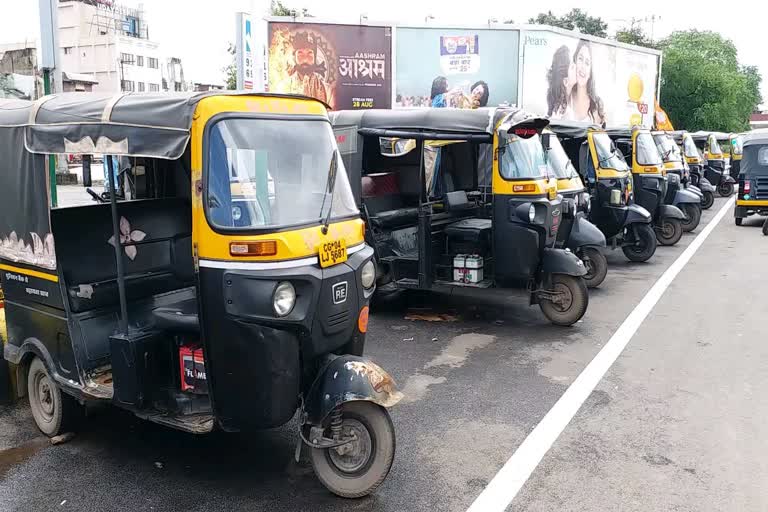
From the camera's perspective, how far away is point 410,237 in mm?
9258

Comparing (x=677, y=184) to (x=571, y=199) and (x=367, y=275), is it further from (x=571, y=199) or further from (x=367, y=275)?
(x=367, y=275)

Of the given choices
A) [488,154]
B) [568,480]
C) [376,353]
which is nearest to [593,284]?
[488,154]

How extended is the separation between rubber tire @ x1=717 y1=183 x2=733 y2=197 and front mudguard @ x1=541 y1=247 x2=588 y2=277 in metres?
21.4

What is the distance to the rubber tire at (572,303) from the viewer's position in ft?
26.1

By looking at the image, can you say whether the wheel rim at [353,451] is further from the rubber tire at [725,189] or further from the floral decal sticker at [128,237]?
the rubber tire at [725,189]

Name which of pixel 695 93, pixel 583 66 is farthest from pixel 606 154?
pixel 695 93

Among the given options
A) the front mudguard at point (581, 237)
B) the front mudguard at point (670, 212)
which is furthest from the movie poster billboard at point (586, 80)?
the front mudguard at point (581, 237)

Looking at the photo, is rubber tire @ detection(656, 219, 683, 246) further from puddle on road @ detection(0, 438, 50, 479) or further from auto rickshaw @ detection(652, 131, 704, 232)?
puddle on road @ detection(0, 438, 50, 479)

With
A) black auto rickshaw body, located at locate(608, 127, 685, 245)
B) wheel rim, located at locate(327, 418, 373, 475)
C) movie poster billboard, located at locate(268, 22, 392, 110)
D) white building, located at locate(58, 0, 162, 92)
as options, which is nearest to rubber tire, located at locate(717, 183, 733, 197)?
movie poster billboard, located at locate(268, 22, 392, 110)

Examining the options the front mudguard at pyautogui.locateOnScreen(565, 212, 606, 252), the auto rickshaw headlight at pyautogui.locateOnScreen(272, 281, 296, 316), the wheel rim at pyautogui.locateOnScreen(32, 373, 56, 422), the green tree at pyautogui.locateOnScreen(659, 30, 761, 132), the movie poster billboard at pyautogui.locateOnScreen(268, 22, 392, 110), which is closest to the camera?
the auto rickshaw headlight at pyautogui.locateOnScreen(272, 281, 296, 316)

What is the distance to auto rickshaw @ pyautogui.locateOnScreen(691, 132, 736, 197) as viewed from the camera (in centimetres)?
2470

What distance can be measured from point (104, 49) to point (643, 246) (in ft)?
208

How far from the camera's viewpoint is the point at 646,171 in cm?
1347

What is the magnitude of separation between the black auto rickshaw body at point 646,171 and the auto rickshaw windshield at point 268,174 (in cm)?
1043
